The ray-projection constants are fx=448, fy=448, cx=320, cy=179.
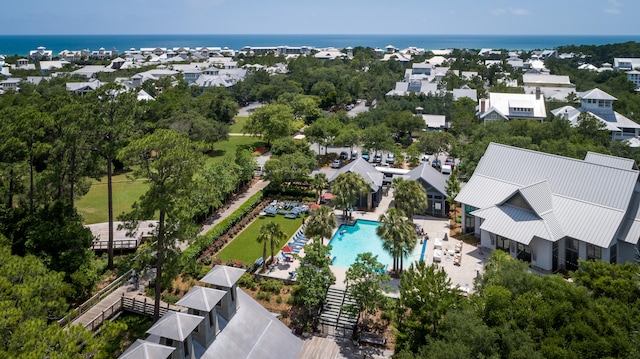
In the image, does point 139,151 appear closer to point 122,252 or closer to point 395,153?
point 122,252

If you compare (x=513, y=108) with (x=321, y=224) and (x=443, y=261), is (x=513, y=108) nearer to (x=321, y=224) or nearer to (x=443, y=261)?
(x=443, y=261)

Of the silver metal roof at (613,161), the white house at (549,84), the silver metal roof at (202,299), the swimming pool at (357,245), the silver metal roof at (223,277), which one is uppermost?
the white house at (549,84)

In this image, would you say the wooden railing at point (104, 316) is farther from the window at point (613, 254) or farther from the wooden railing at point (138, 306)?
the window at point (613, 254)

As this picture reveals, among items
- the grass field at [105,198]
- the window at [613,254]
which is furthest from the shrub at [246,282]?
the window at [613,254]

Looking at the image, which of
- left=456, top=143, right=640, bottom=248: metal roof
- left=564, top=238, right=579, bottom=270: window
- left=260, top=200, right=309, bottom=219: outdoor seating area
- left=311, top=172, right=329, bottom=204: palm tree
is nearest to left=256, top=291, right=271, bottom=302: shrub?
left=260, top=200, right=309, bottom=219: outdoor seating area

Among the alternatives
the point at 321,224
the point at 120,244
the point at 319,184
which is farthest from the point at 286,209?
the point at 120,244

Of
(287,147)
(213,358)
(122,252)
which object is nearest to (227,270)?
(213,358)

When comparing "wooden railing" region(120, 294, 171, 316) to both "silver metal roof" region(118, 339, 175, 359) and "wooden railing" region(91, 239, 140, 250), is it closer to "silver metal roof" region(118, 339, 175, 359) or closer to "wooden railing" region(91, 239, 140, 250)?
"wooden railing" region(91, 239, 140, 250)
